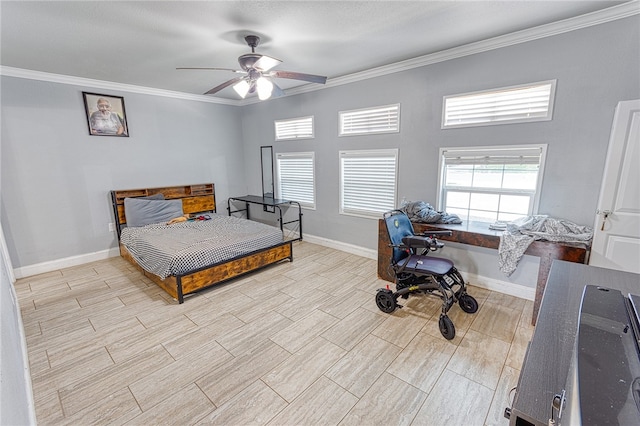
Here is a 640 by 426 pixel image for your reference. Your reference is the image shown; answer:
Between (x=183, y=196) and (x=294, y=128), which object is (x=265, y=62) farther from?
(x=183, y=196)

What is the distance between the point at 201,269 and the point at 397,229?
7.21 ft

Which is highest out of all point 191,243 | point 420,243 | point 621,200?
point 621,200

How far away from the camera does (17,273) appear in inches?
144

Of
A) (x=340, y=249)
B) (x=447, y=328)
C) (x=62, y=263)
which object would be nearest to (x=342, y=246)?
(x=340, y=249)

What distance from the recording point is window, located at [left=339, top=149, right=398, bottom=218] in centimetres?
388

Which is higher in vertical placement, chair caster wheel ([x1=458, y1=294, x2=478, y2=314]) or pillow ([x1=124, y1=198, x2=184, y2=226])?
pillow ([x1=124, y1=198, x2=184, y2=226])

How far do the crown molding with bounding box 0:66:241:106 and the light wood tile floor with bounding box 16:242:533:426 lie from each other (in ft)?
8.69

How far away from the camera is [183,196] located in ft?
16.7

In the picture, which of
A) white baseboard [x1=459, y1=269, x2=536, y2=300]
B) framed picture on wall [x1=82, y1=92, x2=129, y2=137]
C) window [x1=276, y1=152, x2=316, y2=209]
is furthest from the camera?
window [x1=276, y1=152, x2=316, y2=209]

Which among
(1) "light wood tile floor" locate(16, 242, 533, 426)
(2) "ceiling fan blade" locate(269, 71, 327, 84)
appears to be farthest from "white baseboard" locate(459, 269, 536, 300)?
(2) "ceiling fan blade" locate(269, 71, 327, 84)

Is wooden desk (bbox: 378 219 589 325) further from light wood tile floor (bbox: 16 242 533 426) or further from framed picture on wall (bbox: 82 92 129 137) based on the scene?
framed picture on wall (bbox: 82 92 129 137)

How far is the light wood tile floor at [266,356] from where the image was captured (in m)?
1.75

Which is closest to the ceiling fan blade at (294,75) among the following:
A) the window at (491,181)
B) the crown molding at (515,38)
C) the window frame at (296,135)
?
the crown molding at (515,38)

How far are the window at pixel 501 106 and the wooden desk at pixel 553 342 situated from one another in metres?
1.97
